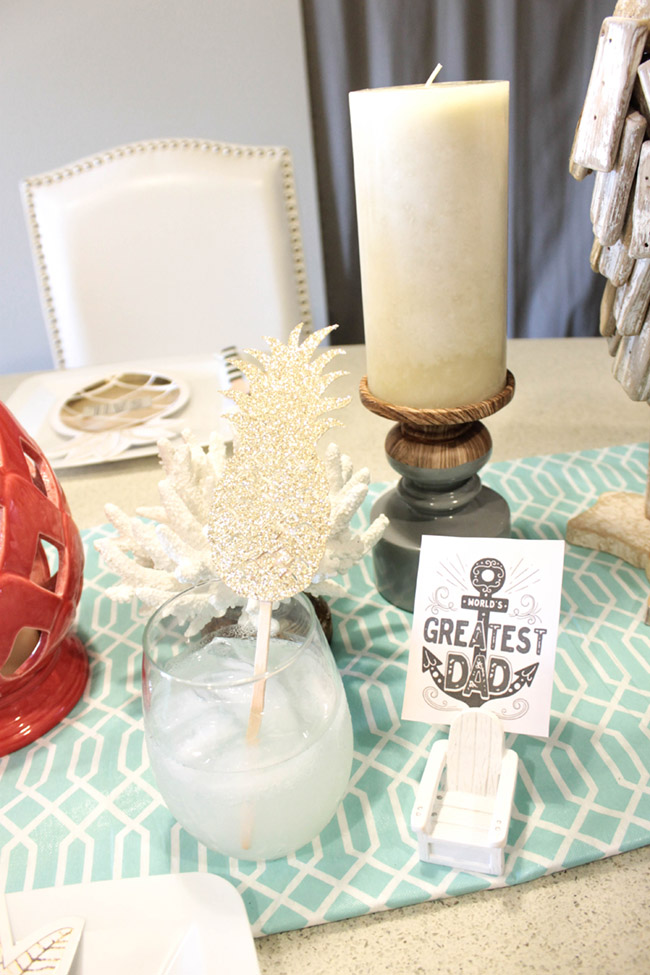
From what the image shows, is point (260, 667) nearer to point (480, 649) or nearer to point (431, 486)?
point (480, 649)

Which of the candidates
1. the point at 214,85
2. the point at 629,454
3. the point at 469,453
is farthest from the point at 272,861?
the point at 214,85

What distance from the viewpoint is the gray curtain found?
6.48 ft

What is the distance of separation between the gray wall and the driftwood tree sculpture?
66.4 inches

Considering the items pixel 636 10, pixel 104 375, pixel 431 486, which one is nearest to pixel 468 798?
pixel 431 486

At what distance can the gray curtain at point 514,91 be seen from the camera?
77.8 inches

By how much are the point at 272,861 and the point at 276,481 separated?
240 mm

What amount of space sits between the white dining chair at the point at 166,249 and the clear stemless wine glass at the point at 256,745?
964mm

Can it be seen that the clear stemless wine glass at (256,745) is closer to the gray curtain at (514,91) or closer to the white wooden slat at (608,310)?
the white wooden slat at (608,310)

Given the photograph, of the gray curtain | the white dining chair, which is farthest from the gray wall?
the white dining chair

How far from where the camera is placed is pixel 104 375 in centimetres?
117

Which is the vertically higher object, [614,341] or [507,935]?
[614,341]

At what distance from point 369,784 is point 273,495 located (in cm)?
22

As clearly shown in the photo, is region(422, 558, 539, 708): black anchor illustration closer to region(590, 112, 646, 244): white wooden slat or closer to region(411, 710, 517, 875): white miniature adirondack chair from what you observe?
region(411, 710, 517, 875): white miniature adirondack chair

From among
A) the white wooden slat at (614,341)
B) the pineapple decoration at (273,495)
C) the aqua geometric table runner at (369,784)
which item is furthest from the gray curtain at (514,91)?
the pineapple decoration at (273,495)
